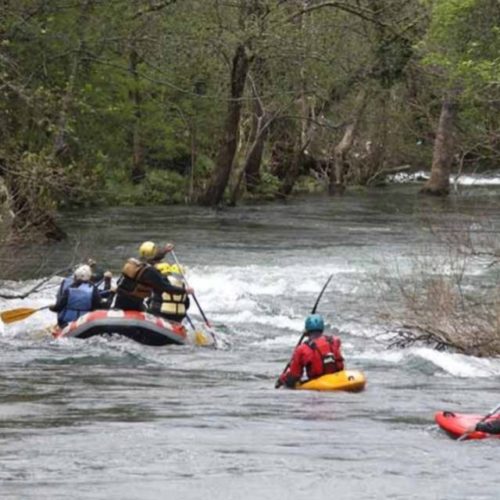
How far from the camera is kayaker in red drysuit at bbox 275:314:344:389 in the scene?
13.1 m

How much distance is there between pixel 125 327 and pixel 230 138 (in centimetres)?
2320

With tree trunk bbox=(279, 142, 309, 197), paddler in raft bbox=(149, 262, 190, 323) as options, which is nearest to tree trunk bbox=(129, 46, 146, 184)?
tree trunk bbox=(279, 142, 309, 197)

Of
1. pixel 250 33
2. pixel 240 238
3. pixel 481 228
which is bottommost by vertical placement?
pixel 240 238

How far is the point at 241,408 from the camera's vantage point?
1203 cm

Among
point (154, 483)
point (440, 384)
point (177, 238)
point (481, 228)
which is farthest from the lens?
point (177, 238)

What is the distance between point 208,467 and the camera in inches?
368

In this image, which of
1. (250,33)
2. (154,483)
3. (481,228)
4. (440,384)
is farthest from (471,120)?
(154,483)

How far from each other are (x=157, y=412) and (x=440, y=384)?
140 inches

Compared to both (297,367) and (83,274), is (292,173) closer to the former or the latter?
(83,274)

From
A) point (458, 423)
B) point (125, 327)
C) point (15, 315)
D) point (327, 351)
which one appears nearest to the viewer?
point (458, 423)

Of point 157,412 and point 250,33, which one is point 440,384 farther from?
point 250,33

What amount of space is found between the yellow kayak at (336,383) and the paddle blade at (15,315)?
19.2ft

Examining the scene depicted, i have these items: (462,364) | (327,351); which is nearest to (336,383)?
(327,351)

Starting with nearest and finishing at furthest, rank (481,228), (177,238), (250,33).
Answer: (481,228), (177,238), (250,33)
